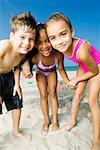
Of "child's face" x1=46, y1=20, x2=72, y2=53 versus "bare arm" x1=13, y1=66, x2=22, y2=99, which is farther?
"bare arm" x1=13, y1=66, x2=22, y2=99

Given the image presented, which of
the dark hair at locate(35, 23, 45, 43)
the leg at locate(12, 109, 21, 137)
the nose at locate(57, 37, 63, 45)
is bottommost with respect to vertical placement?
the leg at locate(12, 109, 21, 137)

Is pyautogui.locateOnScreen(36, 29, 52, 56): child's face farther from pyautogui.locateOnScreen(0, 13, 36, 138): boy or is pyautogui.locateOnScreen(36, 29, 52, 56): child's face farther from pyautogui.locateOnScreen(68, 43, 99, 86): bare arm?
pyautogui.locateOnScreen(68, 43, 99, 86): bare arm

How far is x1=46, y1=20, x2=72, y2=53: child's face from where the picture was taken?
1386 mm

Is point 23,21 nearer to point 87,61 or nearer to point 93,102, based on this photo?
point 87,61

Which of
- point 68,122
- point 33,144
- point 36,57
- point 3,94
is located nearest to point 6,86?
point 3,94

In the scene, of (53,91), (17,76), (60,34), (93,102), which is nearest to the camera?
(60,34)

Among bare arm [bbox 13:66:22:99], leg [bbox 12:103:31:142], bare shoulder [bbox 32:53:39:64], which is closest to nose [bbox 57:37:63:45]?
bare shoulder [bbox 32:53:39:64]

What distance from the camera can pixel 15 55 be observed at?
155 cm

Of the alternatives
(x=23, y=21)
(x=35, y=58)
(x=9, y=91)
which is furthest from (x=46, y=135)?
(x=23, y=21)

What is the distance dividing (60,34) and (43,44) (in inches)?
4.9

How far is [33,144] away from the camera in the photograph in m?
1.57

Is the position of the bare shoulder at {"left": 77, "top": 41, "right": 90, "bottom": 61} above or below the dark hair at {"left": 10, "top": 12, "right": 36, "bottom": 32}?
below

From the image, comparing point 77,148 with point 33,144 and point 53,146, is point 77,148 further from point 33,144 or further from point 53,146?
point 33,144

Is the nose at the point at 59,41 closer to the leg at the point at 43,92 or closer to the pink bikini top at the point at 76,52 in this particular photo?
the pink bikini top at the point at 76,52
